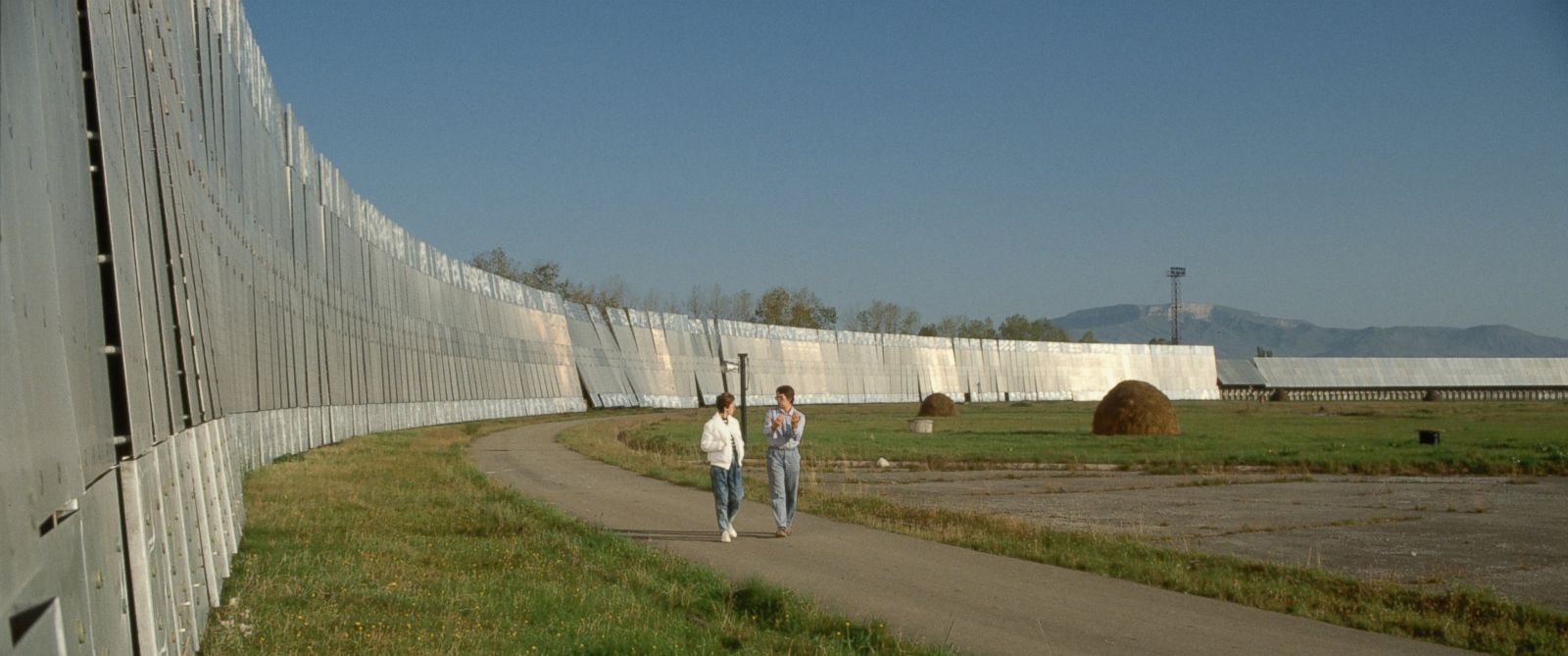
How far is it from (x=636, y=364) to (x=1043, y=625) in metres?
77.9

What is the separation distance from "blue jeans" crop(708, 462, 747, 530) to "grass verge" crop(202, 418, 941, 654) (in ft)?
4.00

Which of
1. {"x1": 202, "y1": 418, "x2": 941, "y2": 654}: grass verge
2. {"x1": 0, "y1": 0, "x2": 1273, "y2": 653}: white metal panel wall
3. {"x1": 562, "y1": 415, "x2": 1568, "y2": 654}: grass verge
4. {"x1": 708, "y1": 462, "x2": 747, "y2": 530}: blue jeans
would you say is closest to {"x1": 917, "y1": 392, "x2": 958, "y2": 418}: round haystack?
{"x1": 0, "y1": 0, "x2": 1273, "y2": 653}: white metal panel wall

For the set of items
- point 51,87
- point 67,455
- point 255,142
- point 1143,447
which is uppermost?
point 255,142

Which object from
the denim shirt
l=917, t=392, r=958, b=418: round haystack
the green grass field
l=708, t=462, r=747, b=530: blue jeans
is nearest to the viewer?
l=708, t=462, r=747, b=530: blue jeans

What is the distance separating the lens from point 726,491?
1534 centimetres

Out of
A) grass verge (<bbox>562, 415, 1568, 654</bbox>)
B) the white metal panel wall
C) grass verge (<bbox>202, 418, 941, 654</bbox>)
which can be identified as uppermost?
the white metal panel wall

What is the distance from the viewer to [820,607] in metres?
10.2

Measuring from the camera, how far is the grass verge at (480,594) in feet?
28.6

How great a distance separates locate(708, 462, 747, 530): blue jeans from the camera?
1498 centimetres

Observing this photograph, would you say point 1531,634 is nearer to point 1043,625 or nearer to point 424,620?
point 1043,625

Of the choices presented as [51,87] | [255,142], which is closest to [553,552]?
[51,87]

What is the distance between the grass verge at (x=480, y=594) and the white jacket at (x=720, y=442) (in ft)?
4.76

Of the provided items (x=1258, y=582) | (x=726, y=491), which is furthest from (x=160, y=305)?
(x=1258, y=582)

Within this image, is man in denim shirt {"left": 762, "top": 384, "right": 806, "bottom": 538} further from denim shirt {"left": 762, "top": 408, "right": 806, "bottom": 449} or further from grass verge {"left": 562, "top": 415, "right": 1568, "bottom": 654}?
grass verge {"left": 562, "top": 415, "right": 1568, "bottom": 654}
